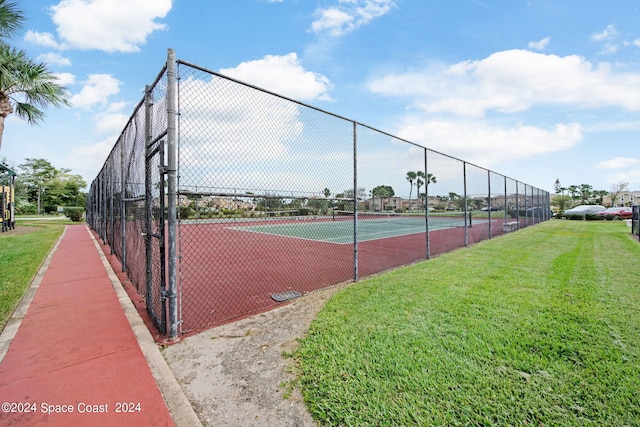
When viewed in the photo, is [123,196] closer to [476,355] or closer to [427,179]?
[476,355]

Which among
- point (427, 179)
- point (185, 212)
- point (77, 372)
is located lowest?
point (77, 372)

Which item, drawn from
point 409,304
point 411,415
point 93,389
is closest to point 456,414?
point 411,415

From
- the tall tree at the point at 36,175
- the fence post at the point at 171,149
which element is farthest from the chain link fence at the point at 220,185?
the tall tree at the point at 36,175

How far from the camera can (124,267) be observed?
18.4 feet

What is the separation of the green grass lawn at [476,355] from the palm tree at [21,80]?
14.6 meters

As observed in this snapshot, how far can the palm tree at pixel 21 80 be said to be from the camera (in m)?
9.98

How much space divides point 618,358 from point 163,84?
4.65m

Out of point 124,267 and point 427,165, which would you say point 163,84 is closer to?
point 124,267

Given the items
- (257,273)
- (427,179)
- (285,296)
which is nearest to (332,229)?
(427,179)

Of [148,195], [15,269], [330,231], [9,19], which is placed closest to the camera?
[148,195]

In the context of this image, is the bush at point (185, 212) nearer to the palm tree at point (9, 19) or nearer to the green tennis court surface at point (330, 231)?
the green tennis court surface at point (330, 231)

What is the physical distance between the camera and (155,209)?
3049mm

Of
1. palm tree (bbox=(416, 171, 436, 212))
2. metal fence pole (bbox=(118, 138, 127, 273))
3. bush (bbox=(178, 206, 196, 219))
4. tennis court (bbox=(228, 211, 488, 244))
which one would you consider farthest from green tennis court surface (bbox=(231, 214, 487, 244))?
metal fence pole (bbox=(118, 138, 127, 273))

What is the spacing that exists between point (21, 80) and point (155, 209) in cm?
1329
